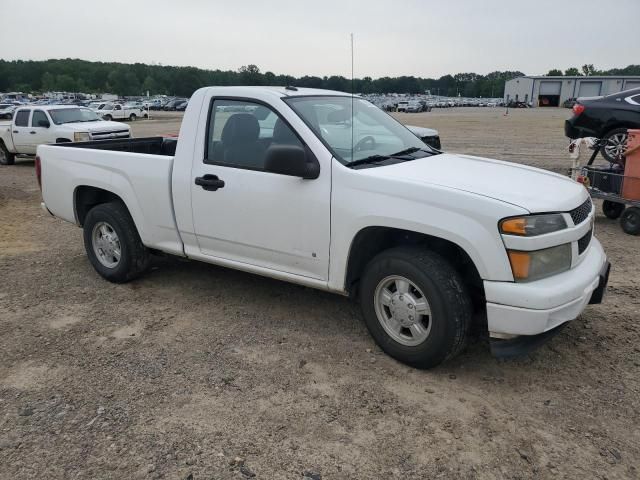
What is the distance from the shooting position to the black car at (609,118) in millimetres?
9641

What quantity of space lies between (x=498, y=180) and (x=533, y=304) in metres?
0.92

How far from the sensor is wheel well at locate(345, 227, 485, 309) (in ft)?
11.9

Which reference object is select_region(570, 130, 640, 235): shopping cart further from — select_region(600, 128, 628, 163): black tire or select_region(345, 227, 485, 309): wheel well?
select_region(345, 227, 485, 309): wheel well

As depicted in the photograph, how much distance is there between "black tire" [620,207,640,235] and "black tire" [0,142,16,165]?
15.9 meters

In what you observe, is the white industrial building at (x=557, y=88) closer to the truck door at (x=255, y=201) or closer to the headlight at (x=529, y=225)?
the truck door at (x=255, y=201)

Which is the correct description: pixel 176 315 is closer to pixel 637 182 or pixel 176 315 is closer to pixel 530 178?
pixel 530 178

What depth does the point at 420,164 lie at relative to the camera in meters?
3.98

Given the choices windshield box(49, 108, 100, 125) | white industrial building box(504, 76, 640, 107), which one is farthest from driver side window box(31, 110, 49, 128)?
white industrial building box(504, 76, 640, 107)

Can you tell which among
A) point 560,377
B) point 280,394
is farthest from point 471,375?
point 280,394

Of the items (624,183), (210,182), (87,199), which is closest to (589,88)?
(624,183)

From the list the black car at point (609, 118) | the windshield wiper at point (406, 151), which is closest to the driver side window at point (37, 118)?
the black car at point (609, 118)

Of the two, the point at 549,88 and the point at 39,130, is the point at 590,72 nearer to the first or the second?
the point at 549,88

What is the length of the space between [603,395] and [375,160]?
84.2 inches

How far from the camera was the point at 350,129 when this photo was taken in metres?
4.23
